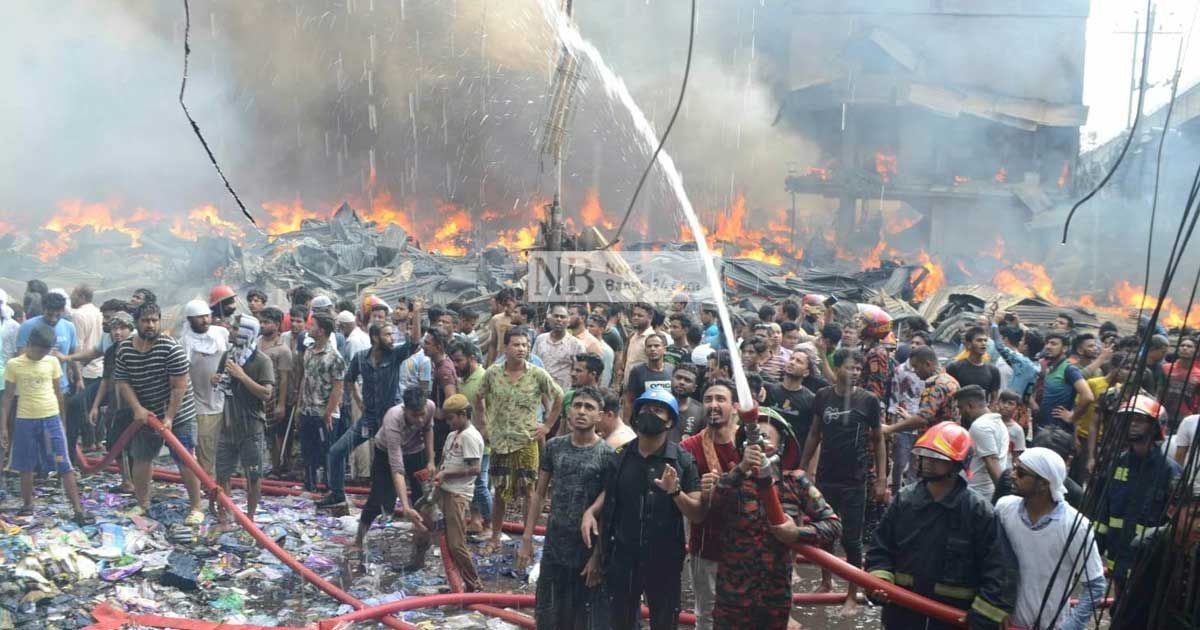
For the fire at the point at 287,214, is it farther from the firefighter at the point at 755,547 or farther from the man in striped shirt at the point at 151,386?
the firefighter at the point at 755,547

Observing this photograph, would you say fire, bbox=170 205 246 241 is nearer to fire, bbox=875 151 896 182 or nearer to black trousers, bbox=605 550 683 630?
fire, bbox=875 151 896 182

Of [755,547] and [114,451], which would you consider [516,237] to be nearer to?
[114,451]

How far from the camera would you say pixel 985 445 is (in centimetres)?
564

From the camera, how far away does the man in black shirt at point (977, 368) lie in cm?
722

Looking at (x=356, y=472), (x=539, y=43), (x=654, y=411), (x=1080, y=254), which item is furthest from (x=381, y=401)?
(x=1080, y=254)

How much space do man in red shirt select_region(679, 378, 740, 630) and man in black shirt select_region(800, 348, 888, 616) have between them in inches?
57.0

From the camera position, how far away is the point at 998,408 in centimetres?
658

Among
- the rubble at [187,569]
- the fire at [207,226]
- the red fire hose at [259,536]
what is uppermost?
the fire at [207,226]

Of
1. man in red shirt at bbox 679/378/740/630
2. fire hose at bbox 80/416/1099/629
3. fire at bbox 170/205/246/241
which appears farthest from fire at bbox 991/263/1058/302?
man in red shirt at bbox 679/378/740/630

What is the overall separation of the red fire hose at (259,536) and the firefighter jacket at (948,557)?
8.67 feet

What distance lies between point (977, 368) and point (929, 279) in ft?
70.9

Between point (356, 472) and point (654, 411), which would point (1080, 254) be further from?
point (654, 411)

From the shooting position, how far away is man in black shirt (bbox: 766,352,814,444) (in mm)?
6438

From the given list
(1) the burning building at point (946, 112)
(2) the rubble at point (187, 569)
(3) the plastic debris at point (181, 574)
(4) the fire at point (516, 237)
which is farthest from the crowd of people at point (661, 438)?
(1) the burning building at point (946, 112)
